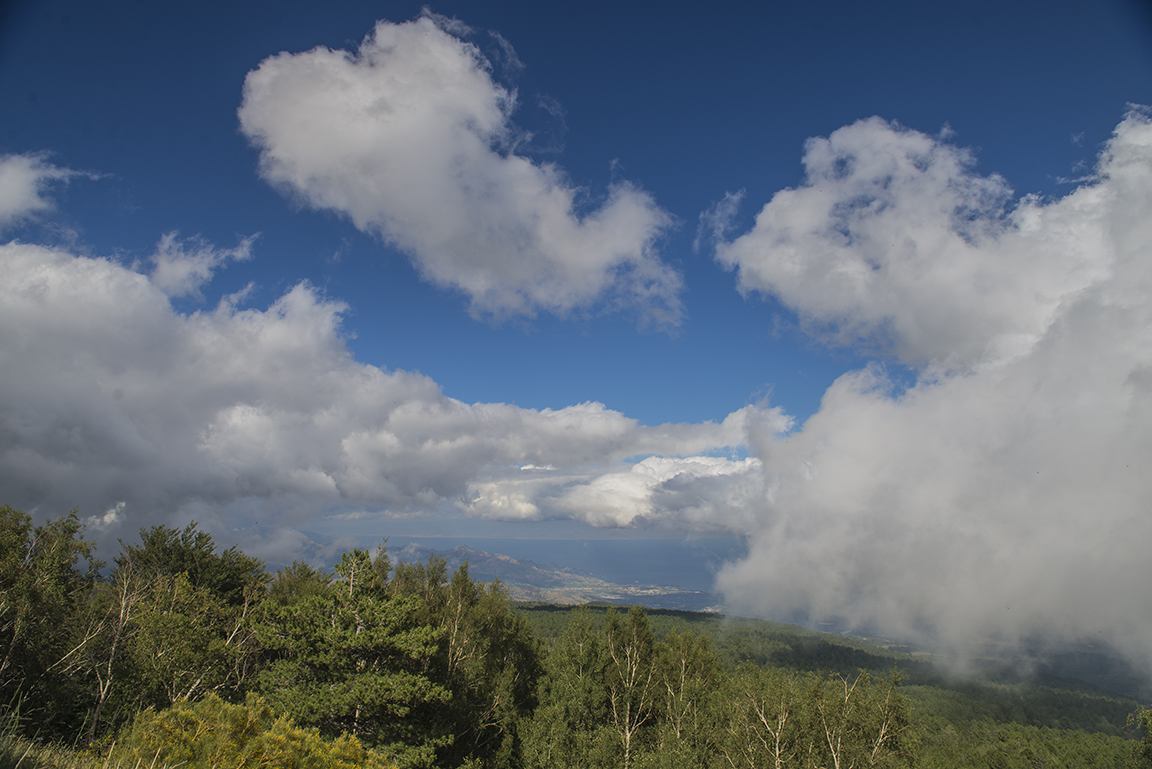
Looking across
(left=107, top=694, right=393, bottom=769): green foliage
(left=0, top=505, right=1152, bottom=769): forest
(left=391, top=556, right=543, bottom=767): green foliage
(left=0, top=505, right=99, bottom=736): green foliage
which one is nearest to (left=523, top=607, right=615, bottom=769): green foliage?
(left=0, top=505, right=1152, bottom=769): forest

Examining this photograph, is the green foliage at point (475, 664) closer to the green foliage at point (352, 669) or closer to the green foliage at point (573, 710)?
the green foliage at point (352, 669)

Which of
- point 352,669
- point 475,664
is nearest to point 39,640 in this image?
point 352,669

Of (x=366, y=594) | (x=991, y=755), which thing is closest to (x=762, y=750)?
(x=366, y=594)

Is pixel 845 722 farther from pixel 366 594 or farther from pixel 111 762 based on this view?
pixel 111 762

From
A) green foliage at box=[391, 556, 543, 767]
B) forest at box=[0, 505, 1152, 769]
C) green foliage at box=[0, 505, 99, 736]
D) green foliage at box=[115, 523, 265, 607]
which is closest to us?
forest at box=[0, 505, 1152, 769]

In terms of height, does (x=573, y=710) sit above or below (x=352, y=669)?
below

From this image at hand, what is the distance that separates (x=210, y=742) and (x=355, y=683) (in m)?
12.9

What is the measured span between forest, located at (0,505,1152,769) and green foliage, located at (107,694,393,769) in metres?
0.04

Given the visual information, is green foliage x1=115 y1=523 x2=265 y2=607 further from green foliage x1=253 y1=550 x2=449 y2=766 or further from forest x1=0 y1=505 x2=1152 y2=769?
green foliage x1=253 y1=550 x2=449 y2=766

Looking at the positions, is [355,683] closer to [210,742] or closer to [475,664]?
[210,742]

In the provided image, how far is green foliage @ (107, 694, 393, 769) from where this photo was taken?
9055mm

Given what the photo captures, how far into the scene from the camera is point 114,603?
86.0 feet

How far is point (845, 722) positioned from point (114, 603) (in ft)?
141

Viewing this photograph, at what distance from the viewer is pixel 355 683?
20562 mm
